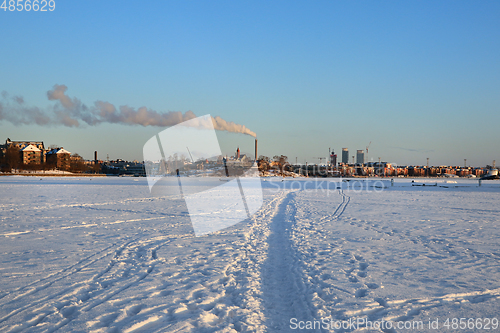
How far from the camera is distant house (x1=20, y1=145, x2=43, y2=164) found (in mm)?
140875

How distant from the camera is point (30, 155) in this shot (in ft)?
473

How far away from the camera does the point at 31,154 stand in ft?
474

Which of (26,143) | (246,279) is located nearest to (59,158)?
(26,143)

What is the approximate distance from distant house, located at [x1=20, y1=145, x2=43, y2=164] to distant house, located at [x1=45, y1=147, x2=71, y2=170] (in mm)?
4673

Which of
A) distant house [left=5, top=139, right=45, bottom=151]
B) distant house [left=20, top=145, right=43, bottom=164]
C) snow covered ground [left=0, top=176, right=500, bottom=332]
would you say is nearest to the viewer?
snow covered ground [left=0, top=176, right=500, bottom=332]

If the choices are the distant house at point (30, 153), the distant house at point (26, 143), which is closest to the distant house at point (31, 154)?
the distant house at point (30, 153)

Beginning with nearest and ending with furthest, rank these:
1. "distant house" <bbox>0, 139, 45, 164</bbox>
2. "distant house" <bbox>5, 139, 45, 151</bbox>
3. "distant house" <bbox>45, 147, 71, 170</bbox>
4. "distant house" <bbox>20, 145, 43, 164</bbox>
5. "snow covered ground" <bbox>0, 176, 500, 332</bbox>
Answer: "snow covered ground" <bbox>0, 176, 500, 332</bbox> → "distant house" <bbox>45, 147, 71, 170</bbox> → "distant house" <bbox>0, 139, 45, 164</bbox> → "distant house" <bbox>20, 145, 43, 164</bbox> → "distant house" <bbox>5, 139, 45, 151</bbox>

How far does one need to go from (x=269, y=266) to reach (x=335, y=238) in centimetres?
379

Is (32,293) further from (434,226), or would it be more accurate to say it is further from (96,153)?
(96,153)

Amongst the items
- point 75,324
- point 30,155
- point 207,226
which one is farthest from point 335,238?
point 30,155

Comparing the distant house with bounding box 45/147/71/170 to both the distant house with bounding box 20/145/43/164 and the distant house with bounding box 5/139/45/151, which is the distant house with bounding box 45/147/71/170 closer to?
the distant house with bounding box 20/145/43/164

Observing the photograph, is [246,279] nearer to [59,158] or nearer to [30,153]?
[59,158]

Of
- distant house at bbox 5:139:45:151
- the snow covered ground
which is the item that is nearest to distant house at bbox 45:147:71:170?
distant house at bbox 5:139:45:151

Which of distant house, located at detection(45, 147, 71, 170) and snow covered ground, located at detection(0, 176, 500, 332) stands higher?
distant house, located at detection(45, 147, 71, 170)
